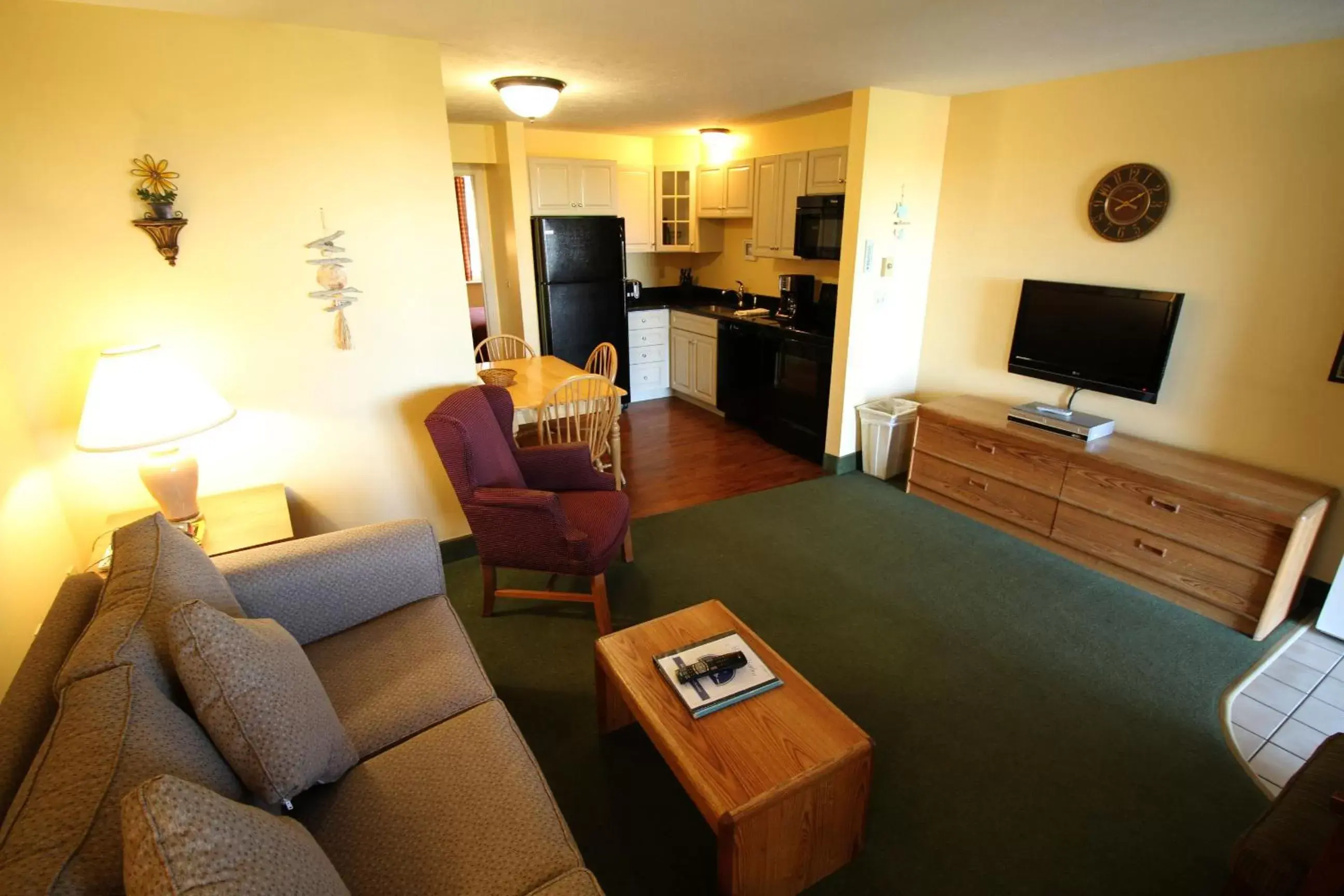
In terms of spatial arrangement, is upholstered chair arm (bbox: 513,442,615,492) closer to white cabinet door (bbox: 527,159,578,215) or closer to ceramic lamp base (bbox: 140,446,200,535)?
ceramic lamp base (bbox: 140,446,200,535)

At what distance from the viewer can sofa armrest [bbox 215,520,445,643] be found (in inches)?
69.2

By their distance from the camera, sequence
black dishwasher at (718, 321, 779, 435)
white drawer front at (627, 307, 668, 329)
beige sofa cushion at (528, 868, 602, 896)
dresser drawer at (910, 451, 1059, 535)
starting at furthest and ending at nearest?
white drawer front at (627, 307, 668, 329) < black dishwasher at (718, 321, 779, 435) < dresser drawer at (910, 451, 1059, 535) < beige sofa cushion at (528, 868, 602, 896)

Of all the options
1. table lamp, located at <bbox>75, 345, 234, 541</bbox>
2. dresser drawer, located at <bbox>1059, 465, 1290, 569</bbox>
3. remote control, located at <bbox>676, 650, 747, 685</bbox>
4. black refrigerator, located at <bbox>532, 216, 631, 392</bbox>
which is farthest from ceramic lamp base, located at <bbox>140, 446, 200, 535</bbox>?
dresser drawer, located at <bbox>1059, 465, 1290, 569</bbox>

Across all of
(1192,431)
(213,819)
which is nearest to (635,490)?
(1192,431)

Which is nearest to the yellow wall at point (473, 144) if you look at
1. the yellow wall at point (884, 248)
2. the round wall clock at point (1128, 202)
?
the yellow wall at point (884, 248)

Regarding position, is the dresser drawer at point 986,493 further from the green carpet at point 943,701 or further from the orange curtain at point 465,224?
the orange curtain at point 465,224

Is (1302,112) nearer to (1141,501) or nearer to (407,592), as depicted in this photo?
(1141,501)

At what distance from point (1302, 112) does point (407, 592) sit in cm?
388

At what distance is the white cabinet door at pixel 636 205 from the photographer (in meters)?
5.55

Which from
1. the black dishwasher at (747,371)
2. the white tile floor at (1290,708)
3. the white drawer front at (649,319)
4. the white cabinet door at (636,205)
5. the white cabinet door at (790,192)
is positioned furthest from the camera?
the white drawer front at (649,319)

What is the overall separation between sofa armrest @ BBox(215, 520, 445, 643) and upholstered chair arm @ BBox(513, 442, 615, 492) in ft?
2.72

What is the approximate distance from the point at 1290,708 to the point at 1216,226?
202 centimetres

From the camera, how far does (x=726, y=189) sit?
17.6 ft

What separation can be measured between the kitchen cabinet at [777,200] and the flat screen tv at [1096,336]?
1.75 metres
